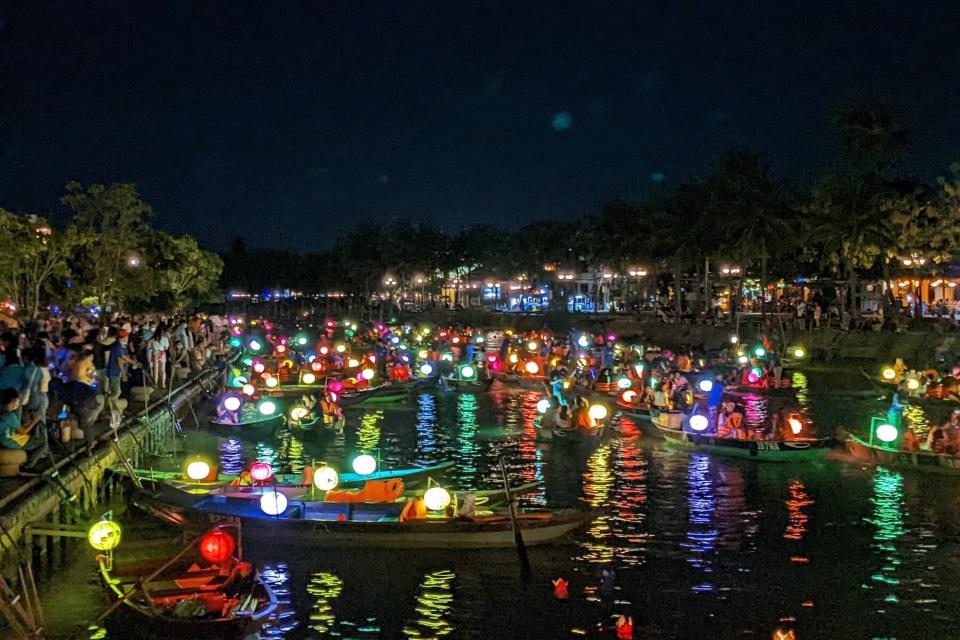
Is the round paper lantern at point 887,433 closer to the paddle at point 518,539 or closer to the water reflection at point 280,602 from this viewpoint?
the paddle at point 518,539

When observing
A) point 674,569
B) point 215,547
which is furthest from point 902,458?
point 215,547

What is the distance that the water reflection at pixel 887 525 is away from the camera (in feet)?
51.8

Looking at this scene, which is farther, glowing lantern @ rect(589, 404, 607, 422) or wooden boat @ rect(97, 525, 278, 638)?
glowing lantern @ rect(589, 404, 607, 422)

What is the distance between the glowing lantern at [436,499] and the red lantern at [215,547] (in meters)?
4.33

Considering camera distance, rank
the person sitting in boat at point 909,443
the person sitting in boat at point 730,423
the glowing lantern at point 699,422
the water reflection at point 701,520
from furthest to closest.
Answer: the glowing lantern at point 699,422 → the person sitting in boat at point 730,423 → the person sitting in boat at point 909,443 → the water reflection at point 701,520

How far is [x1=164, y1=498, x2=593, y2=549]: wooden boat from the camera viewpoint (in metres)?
16.6

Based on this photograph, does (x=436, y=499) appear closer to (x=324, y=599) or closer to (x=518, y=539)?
(x=518, y=539)

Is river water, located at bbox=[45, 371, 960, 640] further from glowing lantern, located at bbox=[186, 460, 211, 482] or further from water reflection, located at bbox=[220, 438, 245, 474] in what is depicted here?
glowing lantern, located at bbox=[186, 460, 211, 482]

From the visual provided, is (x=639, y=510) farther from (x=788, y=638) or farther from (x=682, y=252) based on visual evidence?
(x=682, y=252)

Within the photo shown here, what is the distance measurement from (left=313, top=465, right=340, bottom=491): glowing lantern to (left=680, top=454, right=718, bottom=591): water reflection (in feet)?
22.0

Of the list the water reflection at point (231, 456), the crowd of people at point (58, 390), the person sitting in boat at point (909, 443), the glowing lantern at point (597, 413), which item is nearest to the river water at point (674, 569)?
the person sitting in boat at point (909, 443)

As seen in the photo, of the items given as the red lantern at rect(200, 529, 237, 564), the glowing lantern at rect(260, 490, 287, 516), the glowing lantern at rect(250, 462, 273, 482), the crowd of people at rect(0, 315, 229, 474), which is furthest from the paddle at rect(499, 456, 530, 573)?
the crowd of people at rect(0, 315, 229, 474)

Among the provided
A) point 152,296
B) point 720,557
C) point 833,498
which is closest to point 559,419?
point 833,498

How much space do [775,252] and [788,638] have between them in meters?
55.4
